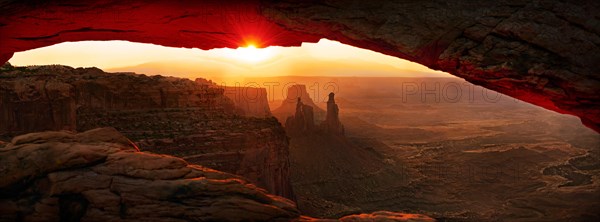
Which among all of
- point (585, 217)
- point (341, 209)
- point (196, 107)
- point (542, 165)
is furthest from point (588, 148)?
point (196, 107)

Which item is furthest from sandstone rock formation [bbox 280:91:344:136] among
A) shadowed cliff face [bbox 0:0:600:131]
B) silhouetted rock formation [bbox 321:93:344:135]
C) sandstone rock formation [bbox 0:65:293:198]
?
shadowed cliff face [bbox 0:0:600:131]

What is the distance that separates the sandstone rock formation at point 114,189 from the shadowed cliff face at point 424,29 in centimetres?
385

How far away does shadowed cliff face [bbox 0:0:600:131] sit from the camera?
871 cm

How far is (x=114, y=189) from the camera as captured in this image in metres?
8.92

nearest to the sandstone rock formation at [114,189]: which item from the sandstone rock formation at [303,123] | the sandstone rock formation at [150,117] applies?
the sandstone rock formation at [150,117]

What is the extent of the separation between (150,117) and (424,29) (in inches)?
1152

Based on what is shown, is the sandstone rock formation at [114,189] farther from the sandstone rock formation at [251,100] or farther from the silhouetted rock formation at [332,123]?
the silhouetted rock formation at [332,123]

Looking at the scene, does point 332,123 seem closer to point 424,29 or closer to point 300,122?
point 300,122

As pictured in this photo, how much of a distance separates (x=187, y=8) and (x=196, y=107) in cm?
2711

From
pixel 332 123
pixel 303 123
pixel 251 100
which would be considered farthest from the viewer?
pixel 251 100

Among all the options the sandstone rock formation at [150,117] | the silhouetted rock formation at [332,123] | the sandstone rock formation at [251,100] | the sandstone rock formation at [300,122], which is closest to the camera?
the sandstone rock formation at [150,117]

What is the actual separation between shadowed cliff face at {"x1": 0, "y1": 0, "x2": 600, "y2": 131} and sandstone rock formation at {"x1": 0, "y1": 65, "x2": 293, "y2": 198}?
20.3m

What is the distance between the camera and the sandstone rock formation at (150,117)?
3102cm

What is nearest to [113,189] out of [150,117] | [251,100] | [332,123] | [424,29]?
[424,29]
